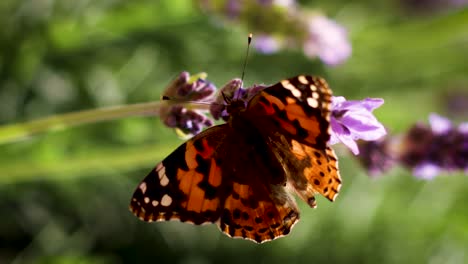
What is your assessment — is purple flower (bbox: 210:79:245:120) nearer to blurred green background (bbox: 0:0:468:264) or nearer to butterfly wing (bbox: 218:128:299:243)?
butterfly wing (bbox: 218:128:299:243)

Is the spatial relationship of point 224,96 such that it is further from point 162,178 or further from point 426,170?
point 426,170

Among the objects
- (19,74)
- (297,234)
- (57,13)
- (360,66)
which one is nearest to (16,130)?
(19,74)

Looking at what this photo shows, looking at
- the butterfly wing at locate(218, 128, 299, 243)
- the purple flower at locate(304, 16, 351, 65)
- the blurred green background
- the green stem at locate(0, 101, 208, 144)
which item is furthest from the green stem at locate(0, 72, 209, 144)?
the purple flower at locate(304, 16, 351, 65)

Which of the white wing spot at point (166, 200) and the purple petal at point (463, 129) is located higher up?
the purple petal at point (463, 129)

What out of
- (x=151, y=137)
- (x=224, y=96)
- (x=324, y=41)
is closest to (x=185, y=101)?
(x=224, y=96)

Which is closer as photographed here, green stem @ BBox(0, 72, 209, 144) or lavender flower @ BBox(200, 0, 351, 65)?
green stem @ BBox(0, 72, 209, 144)

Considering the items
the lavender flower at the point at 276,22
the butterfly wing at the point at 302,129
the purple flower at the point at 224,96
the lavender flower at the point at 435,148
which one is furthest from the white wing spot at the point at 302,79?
the lavender flower at the point at 276,22

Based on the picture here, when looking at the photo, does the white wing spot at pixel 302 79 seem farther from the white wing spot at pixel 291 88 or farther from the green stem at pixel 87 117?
the green stem at pixel 87 117
